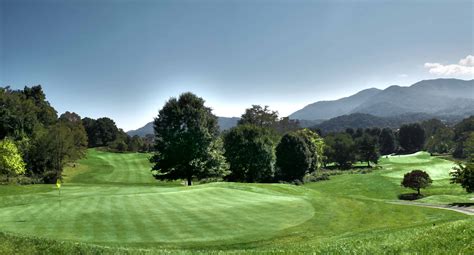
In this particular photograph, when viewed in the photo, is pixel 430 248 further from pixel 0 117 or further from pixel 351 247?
pixel 0 117

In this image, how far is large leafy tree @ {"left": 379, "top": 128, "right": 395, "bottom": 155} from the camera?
182375 millimetres

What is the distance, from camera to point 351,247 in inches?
435

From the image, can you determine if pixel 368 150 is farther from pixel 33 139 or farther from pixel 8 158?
pixel 8 158

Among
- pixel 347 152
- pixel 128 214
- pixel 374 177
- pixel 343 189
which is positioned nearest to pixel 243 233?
pixel 128 214

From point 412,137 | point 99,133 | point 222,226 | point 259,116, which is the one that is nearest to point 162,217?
point 222,226

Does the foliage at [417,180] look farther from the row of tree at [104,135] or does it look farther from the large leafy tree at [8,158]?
the row of tree at [104,135]

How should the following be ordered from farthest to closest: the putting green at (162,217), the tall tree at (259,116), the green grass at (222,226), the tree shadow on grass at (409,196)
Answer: the tall tree at (259,116) → the tree shadow on grass at (409,196) → the putting green at (162,217) → the green grass at (222,226)

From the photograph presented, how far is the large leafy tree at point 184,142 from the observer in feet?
174

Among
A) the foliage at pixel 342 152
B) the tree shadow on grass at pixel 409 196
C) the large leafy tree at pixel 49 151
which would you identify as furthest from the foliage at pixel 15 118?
the foliage at pixel 342 152

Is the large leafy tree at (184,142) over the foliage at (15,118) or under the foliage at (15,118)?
under

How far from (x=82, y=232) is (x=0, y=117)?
2475 inches

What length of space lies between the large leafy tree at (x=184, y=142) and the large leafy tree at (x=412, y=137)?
153 m

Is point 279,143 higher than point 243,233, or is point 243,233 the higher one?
point 279,143

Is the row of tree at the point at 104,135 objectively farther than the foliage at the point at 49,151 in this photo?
Yes
